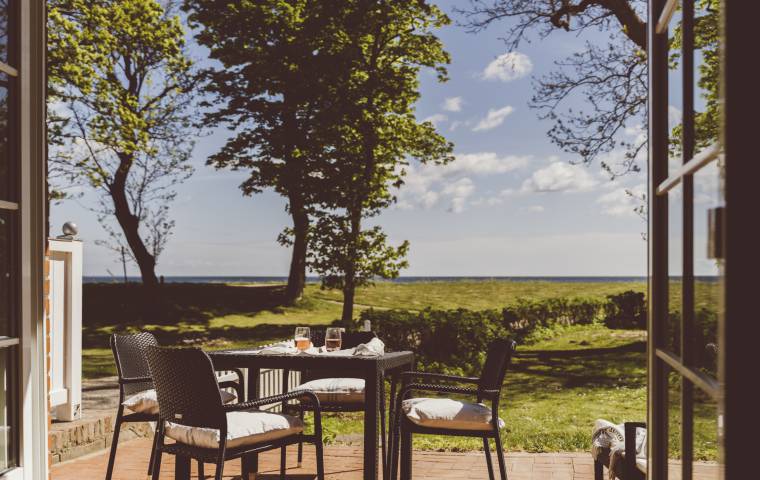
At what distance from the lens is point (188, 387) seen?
9.98 feet

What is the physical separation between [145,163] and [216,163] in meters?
2.01

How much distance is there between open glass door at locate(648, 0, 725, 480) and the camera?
48.8 inches

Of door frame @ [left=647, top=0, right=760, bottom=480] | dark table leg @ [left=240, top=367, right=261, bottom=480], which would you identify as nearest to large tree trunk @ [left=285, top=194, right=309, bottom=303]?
dark table leg @ [left=240, top=367, right=261, bottom=480]

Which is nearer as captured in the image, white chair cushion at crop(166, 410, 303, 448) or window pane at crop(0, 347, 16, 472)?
window pane at crop(0, 347, 16, 472)

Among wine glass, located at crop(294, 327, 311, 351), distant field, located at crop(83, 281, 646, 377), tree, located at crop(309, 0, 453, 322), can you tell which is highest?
tree, located at crop(309, 0, 453, 322)

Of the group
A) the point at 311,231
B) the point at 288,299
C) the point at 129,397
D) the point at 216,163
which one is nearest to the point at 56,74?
the point at 216,163

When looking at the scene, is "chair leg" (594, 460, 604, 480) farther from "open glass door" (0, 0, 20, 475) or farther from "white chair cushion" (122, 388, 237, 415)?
"open glass door" (0, 0, 20, 475)

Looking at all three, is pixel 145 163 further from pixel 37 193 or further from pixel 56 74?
pixel 37 193

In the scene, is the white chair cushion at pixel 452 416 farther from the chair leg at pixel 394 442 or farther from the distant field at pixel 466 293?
the distant field at pixel 466 293

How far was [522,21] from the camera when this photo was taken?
1077 cm

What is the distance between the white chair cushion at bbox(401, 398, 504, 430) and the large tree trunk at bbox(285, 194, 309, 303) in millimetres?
8002

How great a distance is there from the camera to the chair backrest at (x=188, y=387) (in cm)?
298

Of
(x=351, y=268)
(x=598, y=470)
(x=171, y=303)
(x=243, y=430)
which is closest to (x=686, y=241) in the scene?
(x=243, y=430)

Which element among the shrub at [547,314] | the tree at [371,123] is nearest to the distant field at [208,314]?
the tree at [371,123]
